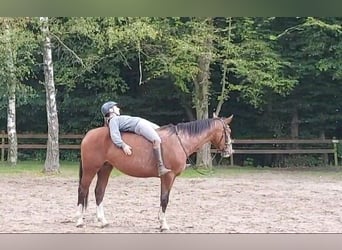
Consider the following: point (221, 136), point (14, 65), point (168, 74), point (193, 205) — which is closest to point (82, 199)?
point (221, 136)

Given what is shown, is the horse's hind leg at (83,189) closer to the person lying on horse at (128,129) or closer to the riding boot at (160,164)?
the person lying on horse at (128,129)

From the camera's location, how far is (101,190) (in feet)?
16.0

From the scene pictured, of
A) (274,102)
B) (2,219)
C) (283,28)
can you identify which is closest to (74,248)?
(2,219)

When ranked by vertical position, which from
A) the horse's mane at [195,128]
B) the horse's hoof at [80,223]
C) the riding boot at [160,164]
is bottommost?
the horse's hoof at [80,223]

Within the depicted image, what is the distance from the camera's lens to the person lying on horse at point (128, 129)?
4.67 m

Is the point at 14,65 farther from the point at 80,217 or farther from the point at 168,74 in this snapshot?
the point at 80,217

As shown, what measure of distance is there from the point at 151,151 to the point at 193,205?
4.55 feet

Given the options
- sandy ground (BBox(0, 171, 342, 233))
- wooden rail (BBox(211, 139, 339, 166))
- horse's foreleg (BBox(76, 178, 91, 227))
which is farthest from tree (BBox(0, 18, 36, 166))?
horse's foreleg (BBox(76, 178, 91, 227))

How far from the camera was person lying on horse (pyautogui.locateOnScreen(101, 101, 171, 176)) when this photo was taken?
4.67 metres

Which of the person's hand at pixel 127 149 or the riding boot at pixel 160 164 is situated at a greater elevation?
the person's hand at pixel 127 149

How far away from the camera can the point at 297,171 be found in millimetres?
8867

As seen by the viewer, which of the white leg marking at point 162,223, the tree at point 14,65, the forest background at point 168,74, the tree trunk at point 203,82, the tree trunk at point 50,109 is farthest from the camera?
the tree trunk at point 203,82

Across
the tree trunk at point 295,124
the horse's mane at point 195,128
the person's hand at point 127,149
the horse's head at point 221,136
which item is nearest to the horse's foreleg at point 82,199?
the person's hand at point 127,149

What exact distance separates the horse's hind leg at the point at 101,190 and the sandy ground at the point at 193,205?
0.08 metres
